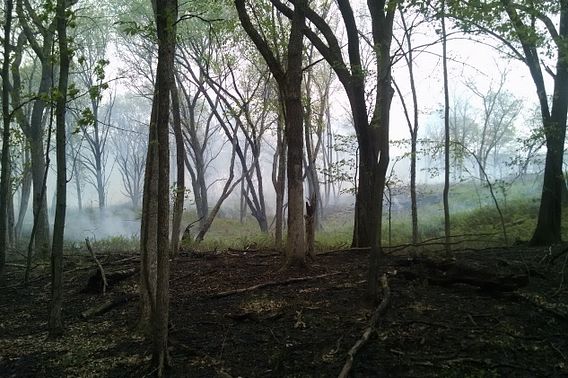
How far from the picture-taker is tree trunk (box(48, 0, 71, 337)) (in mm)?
5129

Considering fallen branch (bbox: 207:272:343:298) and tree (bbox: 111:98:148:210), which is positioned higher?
tree (bbox: 111:98:148:210)

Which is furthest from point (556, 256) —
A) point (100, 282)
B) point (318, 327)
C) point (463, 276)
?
point (100, 282)

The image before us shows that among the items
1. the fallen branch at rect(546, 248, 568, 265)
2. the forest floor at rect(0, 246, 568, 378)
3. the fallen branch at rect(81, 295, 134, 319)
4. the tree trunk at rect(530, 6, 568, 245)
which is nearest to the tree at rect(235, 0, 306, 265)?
the forest floor at rect(0, 246, 568, 378)

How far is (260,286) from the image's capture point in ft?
21.7

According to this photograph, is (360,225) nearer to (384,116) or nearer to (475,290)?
(475,290)

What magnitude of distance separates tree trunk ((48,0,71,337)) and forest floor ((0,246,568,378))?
1.18 ft

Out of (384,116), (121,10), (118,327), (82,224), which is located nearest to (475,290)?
(384,116)

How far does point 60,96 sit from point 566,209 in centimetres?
1342

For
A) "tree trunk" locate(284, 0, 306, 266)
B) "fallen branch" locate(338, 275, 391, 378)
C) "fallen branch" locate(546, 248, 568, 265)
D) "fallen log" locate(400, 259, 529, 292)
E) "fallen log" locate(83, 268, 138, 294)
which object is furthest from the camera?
"fallen log" locate(83, 268, 138, 294)

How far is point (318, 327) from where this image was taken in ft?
16.7

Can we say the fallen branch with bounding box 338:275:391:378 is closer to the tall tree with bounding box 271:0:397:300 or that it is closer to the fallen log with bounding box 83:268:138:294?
the tall tree with bounding box 271:0:397:300

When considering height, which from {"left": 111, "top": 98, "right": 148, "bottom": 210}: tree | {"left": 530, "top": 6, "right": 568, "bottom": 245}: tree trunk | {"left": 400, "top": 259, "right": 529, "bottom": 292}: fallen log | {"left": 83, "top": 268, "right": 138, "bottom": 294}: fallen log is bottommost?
{"left": 83, "top": 268, "right": 138, "bottom": 294}: fallen log

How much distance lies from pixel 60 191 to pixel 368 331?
4043 mm

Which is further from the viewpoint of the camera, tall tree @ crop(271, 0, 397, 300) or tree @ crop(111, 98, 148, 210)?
tree @ crop(111, 98, 148, 210)
